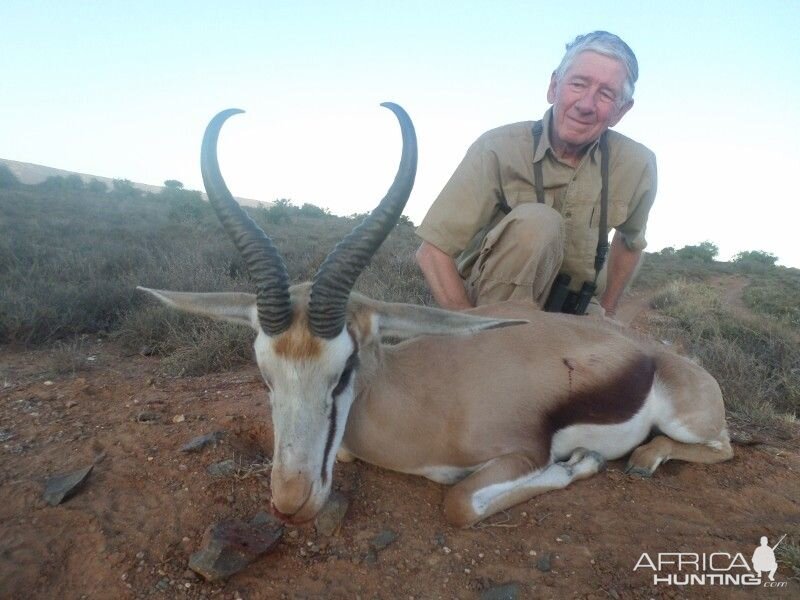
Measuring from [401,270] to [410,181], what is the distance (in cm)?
710

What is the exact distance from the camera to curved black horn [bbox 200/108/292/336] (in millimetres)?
2469

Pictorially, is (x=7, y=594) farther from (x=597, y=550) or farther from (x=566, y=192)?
(x=566, y=192)

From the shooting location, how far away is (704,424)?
3.54m

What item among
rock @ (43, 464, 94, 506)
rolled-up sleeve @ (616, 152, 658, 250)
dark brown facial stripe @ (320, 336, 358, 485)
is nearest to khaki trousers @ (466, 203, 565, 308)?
rolled-up sleeve @ (616, 152, 658, 250)

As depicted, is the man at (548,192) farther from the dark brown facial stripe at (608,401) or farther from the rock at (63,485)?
the rock at (63,485)

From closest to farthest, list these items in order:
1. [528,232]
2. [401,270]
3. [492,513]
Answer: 1. [492,513]
2. [528,232]
3. [401,270]

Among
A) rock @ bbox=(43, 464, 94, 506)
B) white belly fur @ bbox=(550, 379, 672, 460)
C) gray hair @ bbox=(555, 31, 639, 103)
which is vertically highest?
Result: gray hair @ bbox=(555, 31, 639, 103)

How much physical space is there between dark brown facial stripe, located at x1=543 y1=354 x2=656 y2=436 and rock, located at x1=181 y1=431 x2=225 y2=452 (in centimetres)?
204

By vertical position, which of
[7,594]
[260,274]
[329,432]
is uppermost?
[260,274]

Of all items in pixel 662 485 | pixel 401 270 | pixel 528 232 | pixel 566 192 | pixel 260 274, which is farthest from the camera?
pixel 401 270

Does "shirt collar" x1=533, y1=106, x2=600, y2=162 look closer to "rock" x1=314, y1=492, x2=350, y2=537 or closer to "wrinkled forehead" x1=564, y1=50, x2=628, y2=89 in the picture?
"wrinkled forehead" x1=564, y1=50, x2=628, y2=89

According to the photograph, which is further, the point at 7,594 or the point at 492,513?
the point at 492,513

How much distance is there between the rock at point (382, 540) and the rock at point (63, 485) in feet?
5.37

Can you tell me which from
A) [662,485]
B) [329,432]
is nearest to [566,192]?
[662,485]
